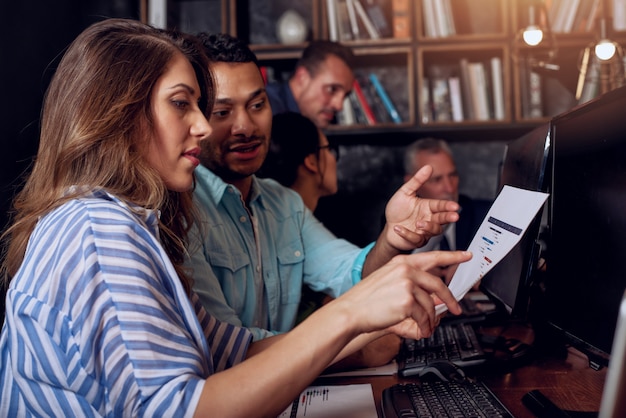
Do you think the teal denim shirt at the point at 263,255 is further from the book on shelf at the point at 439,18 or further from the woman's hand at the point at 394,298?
the book on shelf at the point at 439,18

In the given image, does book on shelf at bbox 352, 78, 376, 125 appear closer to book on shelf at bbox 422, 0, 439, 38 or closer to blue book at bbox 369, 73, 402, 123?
blue book at bbox 369, 73, 402, 123

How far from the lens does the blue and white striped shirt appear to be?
769mm

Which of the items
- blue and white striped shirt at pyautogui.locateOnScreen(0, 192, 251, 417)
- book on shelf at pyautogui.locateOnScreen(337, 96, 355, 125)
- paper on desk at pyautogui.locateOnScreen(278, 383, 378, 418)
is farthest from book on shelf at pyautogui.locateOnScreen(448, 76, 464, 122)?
blue and white striped shirt at pyautogui.locateOnScreen(0, 192, 251, 417)

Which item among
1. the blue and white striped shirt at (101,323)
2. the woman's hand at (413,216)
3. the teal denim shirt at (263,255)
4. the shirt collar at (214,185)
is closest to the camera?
the blue and white striped shirt at (101,323)

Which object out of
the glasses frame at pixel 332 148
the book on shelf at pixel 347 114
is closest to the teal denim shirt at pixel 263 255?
the glasses frame at pixel 332 148

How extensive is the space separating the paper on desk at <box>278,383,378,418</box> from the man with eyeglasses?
0.88 feet

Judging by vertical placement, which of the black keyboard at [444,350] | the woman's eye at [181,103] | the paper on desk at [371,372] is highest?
the woman's eye at [181,103]

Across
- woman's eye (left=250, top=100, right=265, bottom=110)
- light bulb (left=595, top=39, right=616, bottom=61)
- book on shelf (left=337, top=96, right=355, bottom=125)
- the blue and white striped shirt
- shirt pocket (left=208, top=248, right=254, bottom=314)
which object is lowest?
shirt pocket (left=208, top=248, right=254, bottom=314)

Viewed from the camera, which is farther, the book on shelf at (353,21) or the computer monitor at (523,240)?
the book on shelf at (353,21)

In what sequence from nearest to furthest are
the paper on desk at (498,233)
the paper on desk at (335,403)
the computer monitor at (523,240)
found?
the paper on desk at (498,233) → the paper on desk at (335,403) → the computer monitor at (523,240)

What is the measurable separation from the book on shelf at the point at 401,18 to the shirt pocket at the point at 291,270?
1773 mm

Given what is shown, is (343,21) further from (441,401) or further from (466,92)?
(441,401)

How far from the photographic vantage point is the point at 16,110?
2.68m

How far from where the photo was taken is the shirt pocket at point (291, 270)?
1754mm
